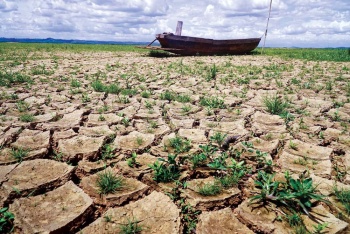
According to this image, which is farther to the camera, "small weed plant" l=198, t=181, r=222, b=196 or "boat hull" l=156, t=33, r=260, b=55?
"boat hull" l=156, t=33, r=260, b=55

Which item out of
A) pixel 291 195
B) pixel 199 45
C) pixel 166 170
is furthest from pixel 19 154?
pixel 199 45

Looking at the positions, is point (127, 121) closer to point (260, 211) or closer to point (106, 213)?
point (106, 213)

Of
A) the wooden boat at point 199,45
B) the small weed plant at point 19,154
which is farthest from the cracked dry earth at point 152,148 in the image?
the wooden boat at point 199,45

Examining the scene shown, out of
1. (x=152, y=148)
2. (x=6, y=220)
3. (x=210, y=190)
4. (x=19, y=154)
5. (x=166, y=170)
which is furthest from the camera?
(x=152, y=148)

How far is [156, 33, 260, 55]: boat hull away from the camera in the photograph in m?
11.2

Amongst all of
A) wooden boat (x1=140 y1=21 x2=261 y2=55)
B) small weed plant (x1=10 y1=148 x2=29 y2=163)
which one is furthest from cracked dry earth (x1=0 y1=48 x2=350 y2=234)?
wooden boat (x1=140 y1=21 x2=261 y2=55)

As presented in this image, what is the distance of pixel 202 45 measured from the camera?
11.8 m

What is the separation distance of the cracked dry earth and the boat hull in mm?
6188

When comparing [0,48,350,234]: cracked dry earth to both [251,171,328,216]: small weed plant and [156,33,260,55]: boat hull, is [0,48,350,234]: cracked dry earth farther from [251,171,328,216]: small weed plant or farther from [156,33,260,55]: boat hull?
[156,33,260,55]: boat hull

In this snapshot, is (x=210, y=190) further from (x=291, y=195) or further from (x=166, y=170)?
(x=291, y=195)

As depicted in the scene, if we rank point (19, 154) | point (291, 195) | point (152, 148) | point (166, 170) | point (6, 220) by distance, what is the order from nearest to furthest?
point (6, 220) < point (291, 195) < point (166, 170) < point (19, 154) < point (152, 148)

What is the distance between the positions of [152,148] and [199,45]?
32.0ft

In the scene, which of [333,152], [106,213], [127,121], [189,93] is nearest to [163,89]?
[189,93]

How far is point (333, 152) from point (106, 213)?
2342 mm
